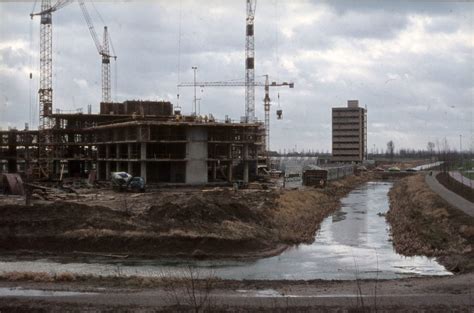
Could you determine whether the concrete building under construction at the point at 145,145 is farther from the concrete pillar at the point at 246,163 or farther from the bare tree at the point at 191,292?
the bare tree at the point at 191,292

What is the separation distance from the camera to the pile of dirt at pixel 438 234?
1162 inches

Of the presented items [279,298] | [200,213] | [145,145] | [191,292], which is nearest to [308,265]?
[279,298]

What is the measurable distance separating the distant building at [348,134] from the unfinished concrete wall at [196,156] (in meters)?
116

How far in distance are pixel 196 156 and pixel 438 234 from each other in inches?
1949

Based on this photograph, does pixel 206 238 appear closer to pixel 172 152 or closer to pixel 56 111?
pixel 172 152

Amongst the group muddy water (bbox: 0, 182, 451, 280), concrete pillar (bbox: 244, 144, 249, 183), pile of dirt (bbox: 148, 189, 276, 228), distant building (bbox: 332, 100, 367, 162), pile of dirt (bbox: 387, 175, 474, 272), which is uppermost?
distant building (bbox: 332, 100, 367, 162)

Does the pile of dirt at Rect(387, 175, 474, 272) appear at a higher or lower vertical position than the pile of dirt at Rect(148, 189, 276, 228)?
lower

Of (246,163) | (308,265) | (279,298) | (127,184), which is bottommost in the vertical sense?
(308,265)

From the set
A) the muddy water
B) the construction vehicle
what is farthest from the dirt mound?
the construction vehicle

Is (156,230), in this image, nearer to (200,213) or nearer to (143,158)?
(200,213)

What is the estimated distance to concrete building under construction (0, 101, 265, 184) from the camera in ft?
268

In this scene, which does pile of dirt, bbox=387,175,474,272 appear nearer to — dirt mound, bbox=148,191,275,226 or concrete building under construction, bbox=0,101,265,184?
dirt mound, bbox=148,191,275,226

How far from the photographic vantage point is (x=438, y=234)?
3578cm

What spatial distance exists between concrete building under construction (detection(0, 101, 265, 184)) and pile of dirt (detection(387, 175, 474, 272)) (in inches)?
1456
